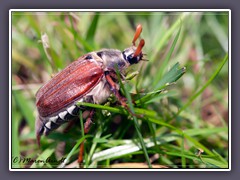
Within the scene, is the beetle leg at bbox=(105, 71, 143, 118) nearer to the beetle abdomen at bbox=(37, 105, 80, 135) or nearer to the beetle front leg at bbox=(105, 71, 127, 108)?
the beetle front leg at bbox=(105, 71, 127, 108)

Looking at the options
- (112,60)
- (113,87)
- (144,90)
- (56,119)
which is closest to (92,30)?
(112,60)

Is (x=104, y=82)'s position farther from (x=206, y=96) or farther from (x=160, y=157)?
(x=206, y=96)

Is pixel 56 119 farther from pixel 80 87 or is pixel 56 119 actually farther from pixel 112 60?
pixel 112 60

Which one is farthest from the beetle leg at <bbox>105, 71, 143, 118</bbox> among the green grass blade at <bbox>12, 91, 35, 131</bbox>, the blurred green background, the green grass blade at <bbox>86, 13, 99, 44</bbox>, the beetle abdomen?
the green grass blade at <bbox>12, 91, 35, 131</bbox>

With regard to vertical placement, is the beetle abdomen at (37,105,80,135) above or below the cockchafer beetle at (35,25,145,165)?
below
